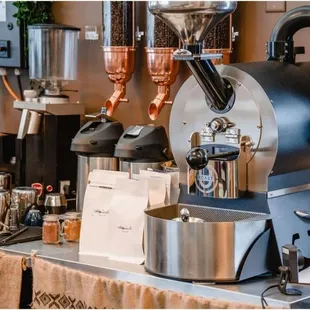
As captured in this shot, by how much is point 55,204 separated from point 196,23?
1139mm

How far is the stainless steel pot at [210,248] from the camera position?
2.19m

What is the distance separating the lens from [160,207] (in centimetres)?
242

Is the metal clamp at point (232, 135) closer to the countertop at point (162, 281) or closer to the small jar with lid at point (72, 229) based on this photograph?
the countertop at point (162, 281)

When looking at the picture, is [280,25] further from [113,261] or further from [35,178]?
[35,178]

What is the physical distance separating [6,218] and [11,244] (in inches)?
10.8

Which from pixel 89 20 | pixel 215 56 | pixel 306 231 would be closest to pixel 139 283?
pixel 306 231

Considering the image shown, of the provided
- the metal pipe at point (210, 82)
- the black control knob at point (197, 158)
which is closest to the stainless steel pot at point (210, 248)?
the black control knob at point (197, 158)

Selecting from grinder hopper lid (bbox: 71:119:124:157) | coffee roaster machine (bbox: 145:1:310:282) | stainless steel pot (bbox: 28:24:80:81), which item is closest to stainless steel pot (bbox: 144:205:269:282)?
coffee roaster machine (bbox: 145:1:310:282)

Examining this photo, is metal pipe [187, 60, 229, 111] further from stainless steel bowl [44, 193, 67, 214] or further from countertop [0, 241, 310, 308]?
stainless steel bowl [44, 193, 67, 214]

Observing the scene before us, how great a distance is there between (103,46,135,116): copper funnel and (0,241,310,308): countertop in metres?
0.89

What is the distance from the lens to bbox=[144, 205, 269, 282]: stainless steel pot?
2193 mm

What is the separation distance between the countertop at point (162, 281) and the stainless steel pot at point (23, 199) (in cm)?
40

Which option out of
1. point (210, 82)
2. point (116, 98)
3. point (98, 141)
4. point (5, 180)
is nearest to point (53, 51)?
point (116, 98)

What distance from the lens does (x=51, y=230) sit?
272 cm
